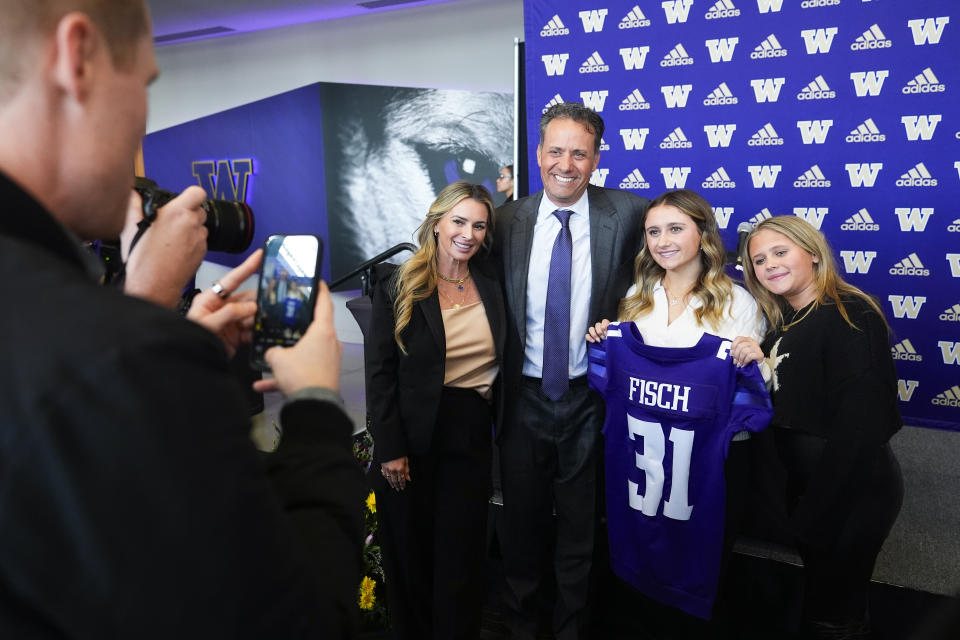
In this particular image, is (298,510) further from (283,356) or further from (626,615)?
(626,615)

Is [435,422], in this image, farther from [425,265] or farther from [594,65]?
[594,65]

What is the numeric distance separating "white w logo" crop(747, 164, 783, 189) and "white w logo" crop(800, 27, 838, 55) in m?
0.67

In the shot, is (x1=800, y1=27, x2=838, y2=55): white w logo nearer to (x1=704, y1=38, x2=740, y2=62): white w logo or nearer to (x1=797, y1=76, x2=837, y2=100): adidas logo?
(x1=797, y1=76, x2=837, y2=100): adidas logo

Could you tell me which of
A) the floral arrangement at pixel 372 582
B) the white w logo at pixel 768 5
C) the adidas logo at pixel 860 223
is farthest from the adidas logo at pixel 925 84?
the floral arrangement at pixel 372 582

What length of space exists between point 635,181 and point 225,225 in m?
3.48

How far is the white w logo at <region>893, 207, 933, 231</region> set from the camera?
3.71 m

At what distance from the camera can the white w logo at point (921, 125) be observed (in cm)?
360

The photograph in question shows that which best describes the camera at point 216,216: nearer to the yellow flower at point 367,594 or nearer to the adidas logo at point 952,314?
the yellow flower at point 367,594

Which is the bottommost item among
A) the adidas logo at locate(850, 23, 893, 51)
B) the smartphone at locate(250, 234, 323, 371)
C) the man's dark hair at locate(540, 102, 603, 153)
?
the smartphone at locate(250, 234, 323, 371)

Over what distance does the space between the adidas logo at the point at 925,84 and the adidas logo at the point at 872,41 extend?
0.77ft

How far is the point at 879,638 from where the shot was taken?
8.09 ft

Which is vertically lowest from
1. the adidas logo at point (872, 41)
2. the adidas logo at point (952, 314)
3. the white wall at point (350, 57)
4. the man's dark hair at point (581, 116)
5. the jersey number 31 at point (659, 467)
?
the jersey number 31 at point (659, 467)

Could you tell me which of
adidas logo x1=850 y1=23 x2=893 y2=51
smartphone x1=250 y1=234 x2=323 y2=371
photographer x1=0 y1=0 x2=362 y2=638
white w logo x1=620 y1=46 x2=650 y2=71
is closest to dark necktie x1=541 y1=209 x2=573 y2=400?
smartphone x1=250 y1=234 x2=323 y2=371

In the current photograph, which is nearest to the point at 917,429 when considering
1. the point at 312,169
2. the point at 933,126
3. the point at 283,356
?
the point at 933,126
